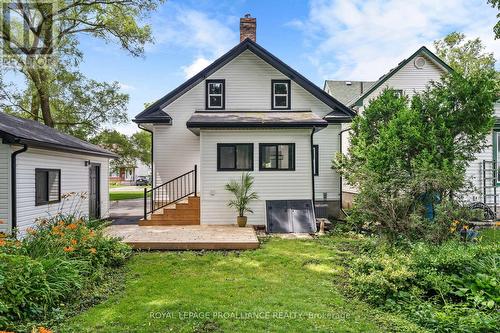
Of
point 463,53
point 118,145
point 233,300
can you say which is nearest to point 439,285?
point 233,300

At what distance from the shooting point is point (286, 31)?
16.5 meters

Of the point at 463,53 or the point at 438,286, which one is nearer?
the point at 438,286

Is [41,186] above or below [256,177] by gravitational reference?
below

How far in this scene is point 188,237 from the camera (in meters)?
8.07

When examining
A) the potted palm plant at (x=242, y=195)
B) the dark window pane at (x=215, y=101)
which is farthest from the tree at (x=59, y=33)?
the potted palm plant at (x=242, y=195)

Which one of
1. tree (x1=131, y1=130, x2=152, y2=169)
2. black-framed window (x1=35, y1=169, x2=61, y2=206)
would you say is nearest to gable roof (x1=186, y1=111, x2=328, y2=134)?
black-framed window (x1=35, y1=169, x2=61, y2=206)

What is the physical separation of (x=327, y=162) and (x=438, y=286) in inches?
363

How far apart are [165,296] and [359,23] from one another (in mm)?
15326

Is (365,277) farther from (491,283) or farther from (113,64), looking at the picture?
(113,64)

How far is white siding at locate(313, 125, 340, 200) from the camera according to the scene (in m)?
13.2

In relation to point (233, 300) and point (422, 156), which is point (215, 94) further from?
point (233, 300)

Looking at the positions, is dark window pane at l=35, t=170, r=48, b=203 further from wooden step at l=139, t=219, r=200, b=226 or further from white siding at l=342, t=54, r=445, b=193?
white siding at l=342, t=54, r=445, b=193

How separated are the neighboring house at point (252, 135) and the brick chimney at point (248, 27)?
0.04 meters

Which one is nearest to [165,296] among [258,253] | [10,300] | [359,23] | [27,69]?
[10,300]
